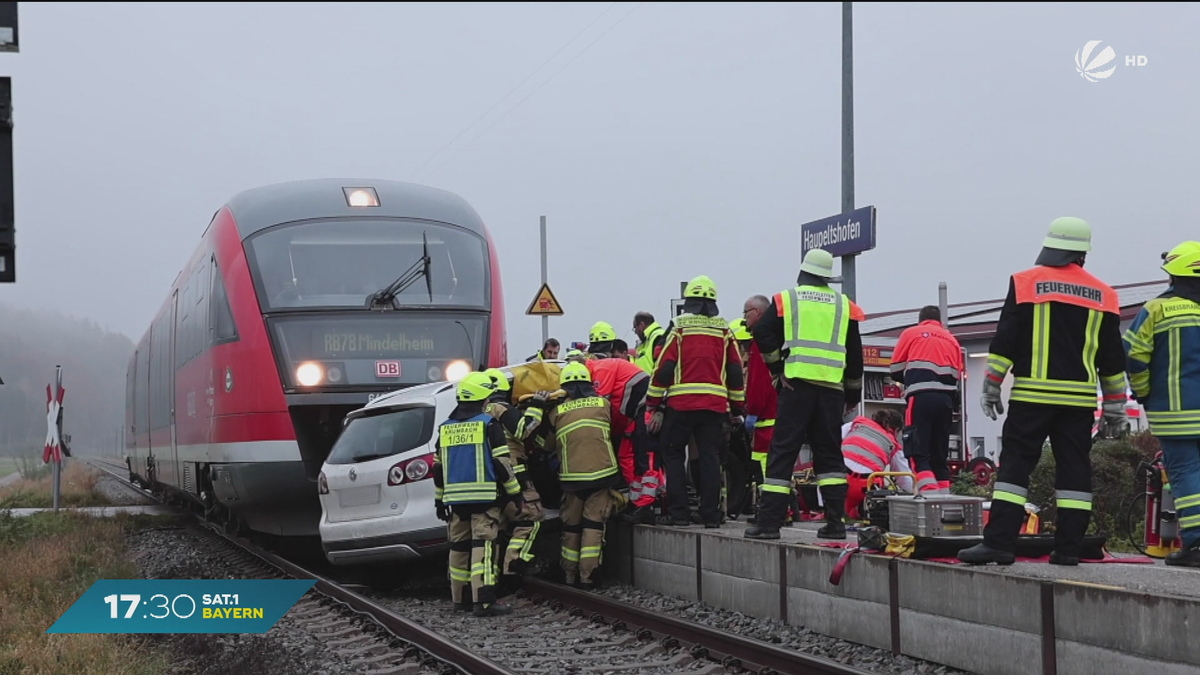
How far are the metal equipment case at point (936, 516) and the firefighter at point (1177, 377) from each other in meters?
1.02

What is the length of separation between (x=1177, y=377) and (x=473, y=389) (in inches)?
185

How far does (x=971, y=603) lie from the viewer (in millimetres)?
6277

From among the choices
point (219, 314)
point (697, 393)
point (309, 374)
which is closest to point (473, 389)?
point (697, 393)

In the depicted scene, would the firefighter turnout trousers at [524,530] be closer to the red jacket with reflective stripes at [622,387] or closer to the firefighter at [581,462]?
the firefighter at [581,462]

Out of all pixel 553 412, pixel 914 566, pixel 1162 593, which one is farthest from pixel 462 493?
pixel 1162 593

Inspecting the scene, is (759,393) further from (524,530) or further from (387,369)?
(387,369)

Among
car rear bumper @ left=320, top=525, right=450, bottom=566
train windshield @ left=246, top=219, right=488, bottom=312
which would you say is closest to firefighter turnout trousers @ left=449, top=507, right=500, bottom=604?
car rear bumper @ left=320, top=525, right=450, bottom=566

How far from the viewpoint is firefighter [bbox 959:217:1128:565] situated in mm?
6551

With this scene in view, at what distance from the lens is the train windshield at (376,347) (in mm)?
11961

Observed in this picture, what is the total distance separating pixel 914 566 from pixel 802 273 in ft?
8.31

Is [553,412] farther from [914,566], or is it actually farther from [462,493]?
[914,566]

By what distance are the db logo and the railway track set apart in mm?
2420

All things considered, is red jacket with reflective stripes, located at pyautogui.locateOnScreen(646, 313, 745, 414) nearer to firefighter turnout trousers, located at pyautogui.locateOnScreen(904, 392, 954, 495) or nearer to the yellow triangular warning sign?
firefighter turnout trousers, located at pyautogui.locateOnScreen(904, 392, 954, 495)

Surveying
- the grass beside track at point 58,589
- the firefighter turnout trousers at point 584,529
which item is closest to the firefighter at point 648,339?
the firefighter turnout trousers at point 584,529
